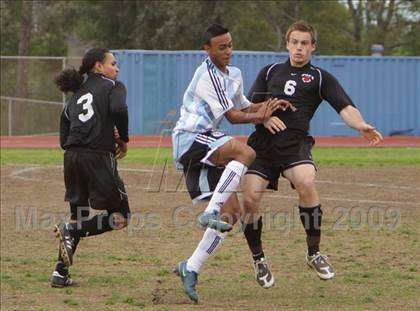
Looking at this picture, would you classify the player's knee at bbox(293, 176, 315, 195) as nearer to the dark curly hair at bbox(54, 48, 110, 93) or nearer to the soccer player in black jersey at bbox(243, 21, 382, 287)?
the soccer player in black jersey at bbox(243, 21, 382, 287)

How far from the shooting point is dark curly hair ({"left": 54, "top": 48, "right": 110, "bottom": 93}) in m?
9.90

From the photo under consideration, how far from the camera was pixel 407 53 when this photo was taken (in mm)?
54000

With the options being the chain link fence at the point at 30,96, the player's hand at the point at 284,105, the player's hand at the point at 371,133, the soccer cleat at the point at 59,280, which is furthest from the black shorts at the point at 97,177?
the chain link fence at the point at 30,96

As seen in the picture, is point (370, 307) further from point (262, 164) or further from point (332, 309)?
point (262, 164)

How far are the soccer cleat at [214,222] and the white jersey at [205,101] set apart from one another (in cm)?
58

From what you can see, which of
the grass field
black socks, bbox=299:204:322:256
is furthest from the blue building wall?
black socks, bbox=299:204:322:256

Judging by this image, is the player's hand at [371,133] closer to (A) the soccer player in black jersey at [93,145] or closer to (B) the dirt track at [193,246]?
(B) the dirt track at [193,246]

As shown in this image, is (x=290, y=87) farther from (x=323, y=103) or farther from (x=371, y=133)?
(x=323, y=103)

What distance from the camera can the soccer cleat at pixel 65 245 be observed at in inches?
391

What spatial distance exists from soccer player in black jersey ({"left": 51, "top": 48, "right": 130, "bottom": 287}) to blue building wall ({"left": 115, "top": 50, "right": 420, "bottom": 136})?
23988 mm

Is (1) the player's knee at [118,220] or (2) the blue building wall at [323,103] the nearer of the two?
(1) the player's knee at [118,220]

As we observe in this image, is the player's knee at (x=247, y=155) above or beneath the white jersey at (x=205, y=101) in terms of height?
beneath

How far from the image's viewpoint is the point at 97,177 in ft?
32.2

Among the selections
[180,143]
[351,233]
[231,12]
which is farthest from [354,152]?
[231,12]
